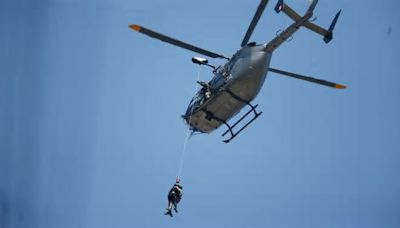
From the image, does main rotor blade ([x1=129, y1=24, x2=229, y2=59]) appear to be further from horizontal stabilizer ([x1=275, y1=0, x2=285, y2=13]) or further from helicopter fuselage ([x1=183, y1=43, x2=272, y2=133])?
horizontal stabilizer ([x1=275, y1=0, x2=285, y2=13])

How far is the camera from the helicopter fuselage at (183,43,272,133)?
17.3 meters

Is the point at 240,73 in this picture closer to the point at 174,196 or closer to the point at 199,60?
the point at 199,60

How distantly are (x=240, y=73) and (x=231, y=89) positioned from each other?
2.69 ft

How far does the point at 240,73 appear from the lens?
17641 millimetres

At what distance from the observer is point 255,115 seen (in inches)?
749

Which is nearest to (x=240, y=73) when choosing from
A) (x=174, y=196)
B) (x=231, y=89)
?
(x=231, y=89)

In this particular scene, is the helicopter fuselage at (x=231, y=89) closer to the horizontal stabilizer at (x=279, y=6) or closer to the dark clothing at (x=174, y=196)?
the horizontal stabilizer at (x=279, y=6)

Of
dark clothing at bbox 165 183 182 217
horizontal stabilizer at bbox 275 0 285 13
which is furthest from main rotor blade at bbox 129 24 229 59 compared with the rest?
dark clothing at bbox 165 183 182 217

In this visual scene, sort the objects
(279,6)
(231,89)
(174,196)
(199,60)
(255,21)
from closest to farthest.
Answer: (279,6) → (255,21) → (231,89) → (174,196) → (199,60)

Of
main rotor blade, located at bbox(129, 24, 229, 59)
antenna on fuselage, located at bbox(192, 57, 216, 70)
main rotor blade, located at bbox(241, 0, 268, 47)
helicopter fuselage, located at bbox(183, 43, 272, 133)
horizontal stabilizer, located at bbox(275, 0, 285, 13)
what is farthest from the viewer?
antenna on fuselage, located at bbox(192, 57, 216, 70)

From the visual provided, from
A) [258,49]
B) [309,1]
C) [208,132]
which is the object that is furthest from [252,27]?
[208,132]

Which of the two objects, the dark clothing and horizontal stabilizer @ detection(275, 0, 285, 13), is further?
the dark clothing

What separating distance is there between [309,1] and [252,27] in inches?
89.9

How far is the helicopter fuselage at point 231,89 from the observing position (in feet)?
56.9
